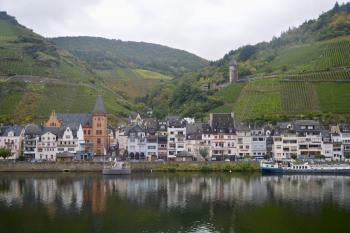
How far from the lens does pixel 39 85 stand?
129 meters

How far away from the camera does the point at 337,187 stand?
61625mm

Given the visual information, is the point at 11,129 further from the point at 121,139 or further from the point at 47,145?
the point at 121,139

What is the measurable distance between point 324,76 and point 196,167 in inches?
2110

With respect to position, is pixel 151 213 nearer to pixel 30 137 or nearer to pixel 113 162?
pixel 113 162

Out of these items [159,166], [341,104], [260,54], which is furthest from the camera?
[260,54]

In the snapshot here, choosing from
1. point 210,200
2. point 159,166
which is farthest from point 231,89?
point 210,200

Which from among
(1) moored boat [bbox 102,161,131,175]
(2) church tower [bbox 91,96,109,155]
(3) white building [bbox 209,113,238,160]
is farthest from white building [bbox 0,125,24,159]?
(3) white building [bbox 209,113,238,160]

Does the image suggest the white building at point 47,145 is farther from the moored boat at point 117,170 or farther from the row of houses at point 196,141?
the moored boat at point 117,170

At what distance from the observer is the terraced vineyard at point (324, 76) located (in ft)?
385

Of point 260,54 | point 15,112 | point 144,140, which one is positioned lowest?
point 144,140

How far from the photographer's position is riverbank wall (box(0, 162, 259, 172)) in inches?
3241

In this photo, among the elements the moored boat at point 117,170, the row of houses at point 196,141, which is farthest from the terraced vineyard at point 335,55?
the moored boat at point 117,170

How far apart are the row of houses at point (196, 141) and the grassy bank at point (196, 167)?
779 centimetres

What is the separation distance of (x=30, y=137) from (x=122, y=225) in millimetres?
59818
